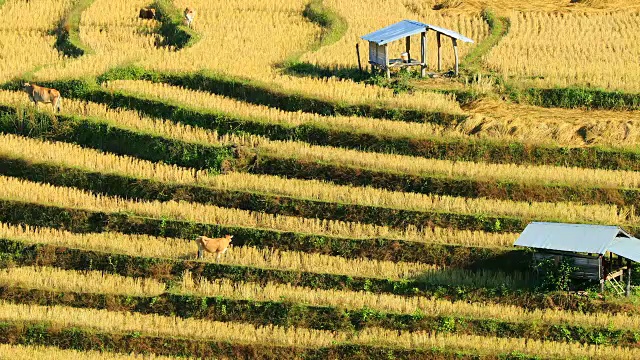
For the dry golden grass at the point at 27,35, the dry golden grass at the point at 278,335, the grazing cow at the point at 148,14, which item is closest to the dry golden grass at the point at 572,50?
the grazing cow at the point at 148,14

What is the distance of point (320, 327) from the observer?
32.8 metres

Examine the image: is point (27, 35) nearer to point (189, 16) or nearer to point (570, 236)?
point (189, 16)

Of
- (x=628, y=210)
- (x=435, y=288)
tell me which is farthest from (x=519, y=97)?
(x=435, y=288)

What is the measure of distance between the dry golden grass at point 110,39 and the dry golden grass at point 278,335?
11059mm

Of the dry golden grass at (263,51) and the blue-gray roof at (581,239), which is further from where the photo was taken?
the dry golden grass at (263,51)

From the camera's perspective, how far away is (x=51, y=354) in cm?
3195

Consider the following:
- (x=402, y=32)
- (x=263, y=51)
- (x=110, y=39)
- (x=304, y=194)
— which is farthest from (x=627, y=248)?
(x=110, y=39)

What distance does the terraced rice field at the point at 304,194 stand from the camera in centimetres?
3247

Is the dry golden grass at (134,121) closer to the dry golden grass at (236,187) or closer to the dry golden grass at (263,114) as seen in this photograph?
the dry golden grass at (263,114)

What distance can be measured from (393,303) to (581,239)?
13.0ft

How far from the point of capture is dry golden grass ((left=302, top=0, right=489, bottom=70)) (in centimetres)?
4497

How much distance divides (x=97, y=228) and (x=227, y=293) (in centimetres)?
429

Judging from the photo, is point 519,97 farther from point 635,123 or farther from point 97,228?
point 97,228

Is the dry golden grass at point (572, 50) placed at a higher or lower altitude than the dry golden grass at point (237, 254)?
higher
